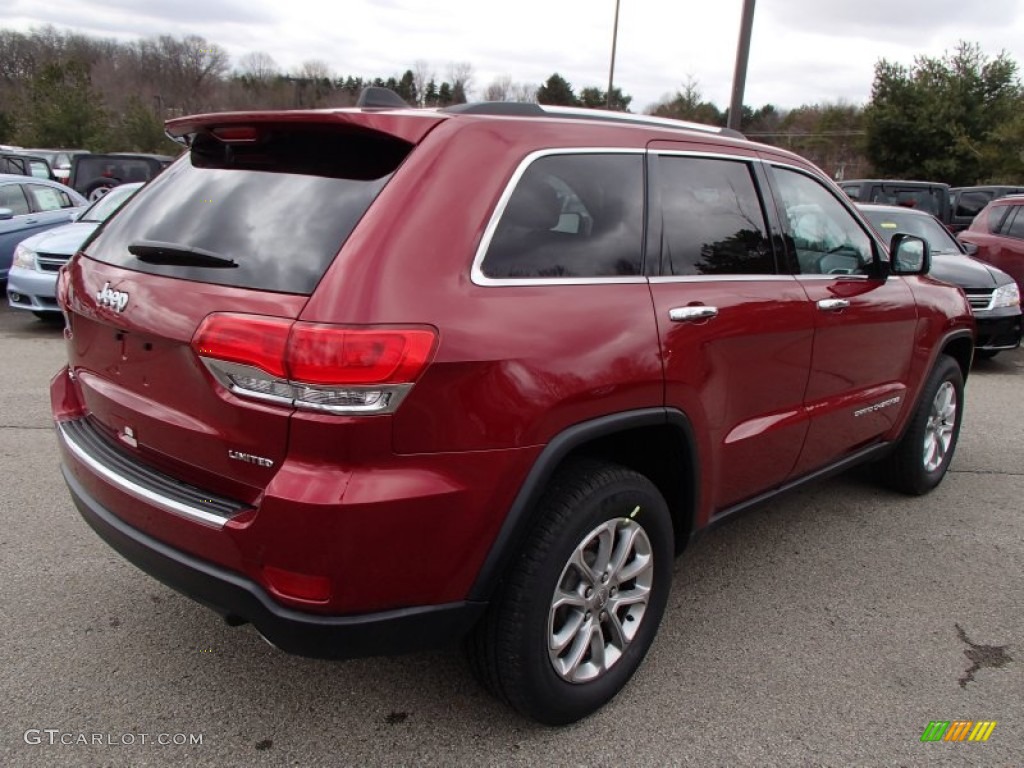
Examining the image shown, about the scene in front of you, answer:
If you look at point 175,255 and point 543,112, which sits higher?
point 543,112

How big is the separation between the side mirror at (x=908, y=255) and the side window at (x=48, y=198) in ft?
34.3

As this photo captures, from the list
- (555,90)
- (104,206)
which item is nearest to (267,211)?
(104,206)

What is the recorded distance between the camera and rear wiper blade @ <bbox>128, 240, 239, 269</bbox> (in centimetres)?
218

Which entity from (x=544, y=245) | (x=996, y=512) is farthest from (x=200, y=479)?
(x=996, y=512)

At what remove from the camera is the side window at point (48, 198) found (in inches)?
416

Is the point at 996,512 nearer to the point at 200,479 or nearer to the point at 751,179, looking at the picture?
the point at 751,179

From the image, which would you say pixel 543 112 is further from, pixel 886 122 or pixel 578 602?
pixel 886 122

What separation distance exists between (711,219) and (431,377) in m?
1.42

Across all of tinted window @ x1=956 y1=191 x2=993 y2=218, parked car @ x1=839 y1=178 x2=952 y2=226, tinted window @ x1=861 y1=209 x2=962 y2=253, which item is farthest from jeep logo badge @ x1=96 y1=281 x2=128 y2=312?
tinted window @ x1=956 y1=191 x2=993 y2=218

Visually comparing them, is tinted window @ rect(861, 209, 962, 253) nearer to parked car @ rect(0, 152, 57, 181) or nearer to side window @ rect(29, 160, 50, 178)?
parked car @ rect(0, 152, 57, 181)

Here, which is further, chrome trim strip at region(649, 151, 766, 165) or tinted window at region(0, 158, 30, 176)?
tinted window at region(0, 158, 30, 176)

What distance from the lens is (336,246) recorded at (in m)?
2.05

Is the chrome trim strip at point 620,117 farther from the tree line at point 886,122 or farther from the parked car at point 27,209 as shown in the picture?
the tree line at point 886,122

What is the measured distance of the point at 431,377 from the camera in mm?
1973
